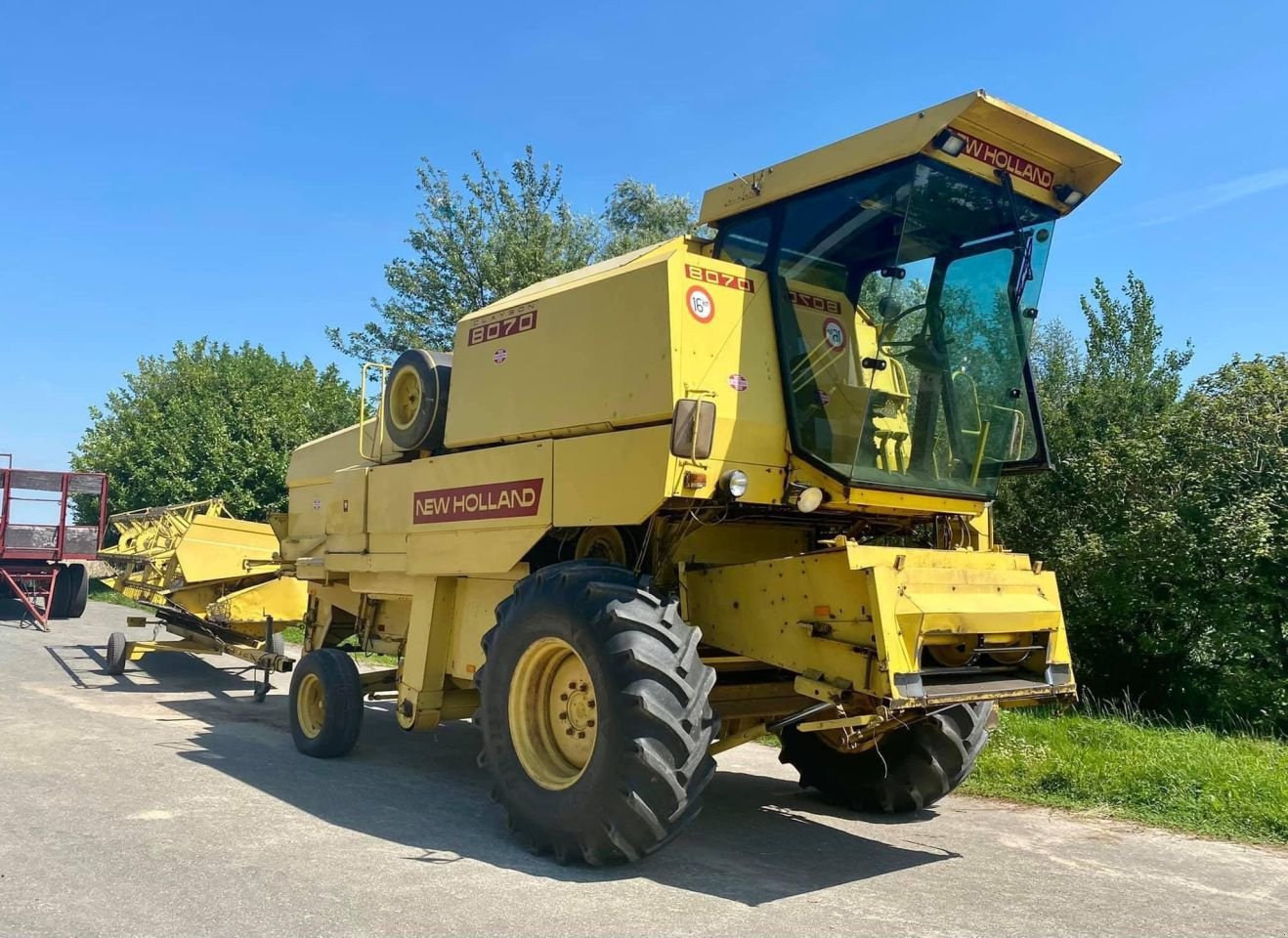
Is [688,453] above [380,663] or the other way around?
above

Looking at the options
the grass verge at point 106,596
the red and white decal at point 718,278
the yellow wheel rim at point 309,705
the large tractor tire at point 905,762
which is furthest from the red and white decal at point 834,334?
the grass verge at point 106,596

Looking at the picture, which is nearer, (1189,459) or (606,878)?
(606,878)

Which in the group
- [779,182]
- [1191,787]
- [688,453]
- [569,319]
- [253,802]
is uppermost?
[779,182]

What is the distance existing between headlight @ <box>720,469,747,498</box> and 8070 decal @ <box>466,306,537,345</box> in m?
1.85

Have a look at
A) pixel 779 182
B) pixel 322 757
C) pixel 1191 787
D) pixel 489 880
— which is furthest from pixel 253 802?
pixel 1191 787

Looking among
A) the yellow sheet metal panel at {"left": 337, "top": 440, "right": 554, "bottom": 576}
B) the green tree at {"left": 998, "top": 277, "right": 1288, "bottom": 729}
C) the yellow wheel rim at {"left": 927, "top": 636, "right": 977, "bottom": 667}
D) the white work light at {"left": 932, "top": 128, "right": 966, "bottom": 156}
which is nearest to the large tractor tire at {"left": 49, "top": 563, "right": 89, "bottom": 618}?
the yellow sheet metal panel at {"left": 337, "top": 440, "right": 554, "bottom": 576}

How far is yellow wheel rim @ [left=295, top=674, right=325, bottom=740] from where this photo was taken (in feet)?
26.3

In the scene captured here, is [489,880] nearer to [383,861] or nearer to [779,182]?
[383,861]

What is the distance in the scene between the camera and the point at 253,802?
20.4 feet

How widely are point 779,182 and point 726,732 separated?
124 inches

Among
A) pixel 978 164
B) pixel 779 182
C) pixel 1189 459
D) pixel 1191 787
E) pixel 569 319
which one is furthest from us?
pixel 1189 459

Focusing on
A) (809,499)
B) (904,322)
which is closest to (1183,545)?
(904,322)

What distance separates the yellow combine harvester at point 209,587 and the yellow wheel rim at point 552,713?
5.26m

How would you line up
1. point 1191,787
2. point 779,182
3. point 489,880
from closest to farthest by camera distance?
point 489,880, point 779,182, point 1191,787
